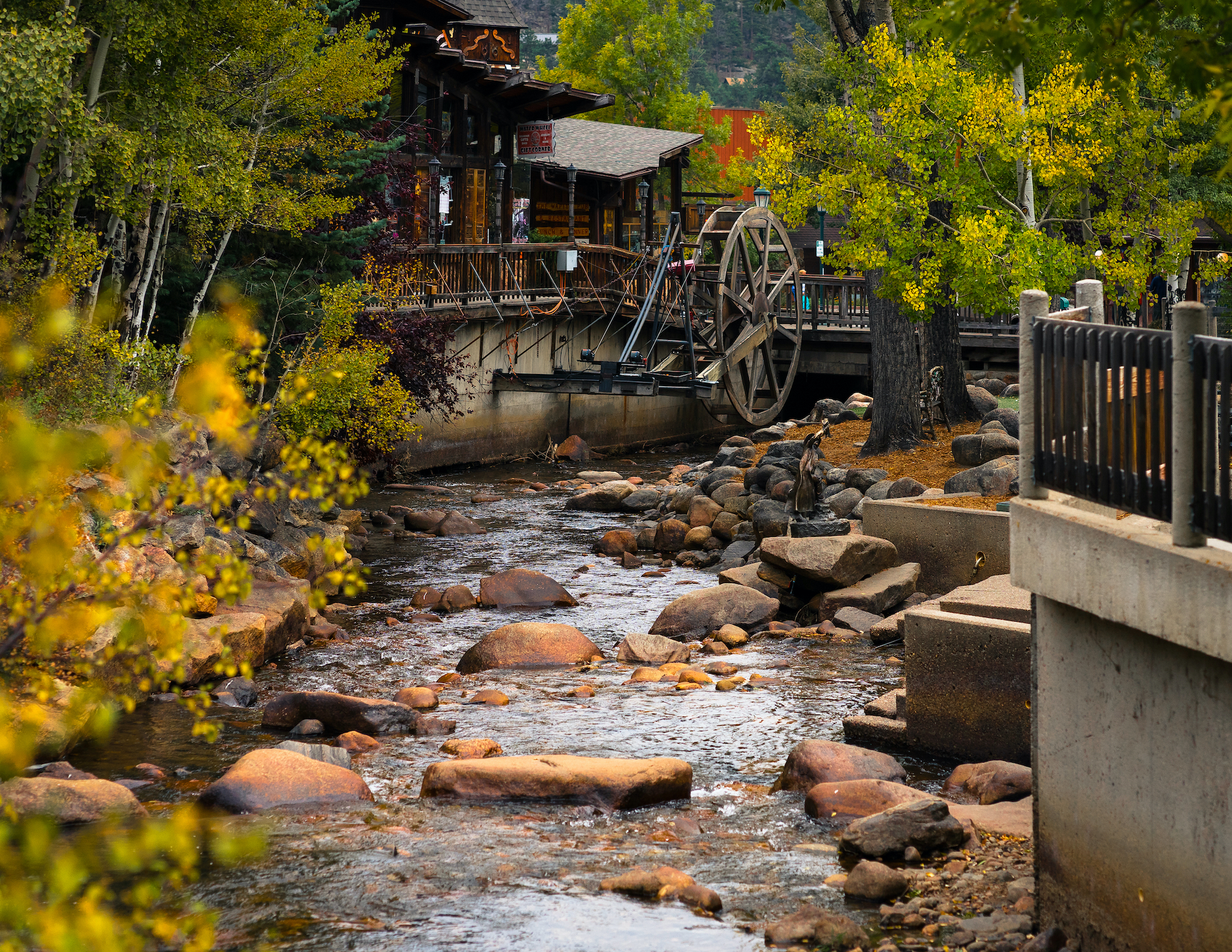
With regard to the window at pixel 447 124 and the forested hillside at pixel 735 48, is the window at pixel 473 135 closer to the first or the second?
the window at pixel 447 124

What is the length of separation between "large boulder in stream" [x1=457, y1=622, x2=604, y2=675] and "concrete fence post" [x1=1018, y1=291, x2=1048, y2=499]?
5.93m

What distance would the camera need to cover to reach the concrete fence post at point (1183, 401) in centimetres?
Answer: 519

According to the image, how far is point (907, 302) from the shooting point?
51.7ft

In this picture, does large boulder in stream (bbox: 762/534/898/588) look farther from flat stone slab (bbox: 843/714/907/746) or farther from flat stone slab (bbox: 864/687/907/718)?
flat stone slab (bbox: 843/714/907/746)

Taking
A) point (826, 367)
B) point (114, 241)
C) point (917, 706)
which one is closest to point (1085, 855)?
point (917, 706)

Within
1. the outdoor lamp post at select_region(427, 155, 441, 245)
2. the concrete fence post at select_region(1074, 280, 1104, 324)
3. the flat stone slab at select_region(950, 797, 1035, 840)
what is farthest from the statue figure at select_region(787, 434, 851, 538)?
the outdoor lamp post at select_region(427, 155, 441, 245)

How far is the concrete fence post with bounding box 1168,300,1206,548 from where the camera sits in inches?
204

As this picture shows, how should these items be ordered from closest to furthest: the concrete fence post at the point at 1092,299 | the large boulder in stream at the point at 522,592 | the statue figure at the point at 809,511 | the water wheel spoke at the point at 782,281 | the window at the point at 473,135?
1. the concrete fence post at the point at 1092,299
2. the large boulder in stream at the point at 522,592
3. the statue figure at the point at 809,511
4. the water wheel spoke at the point at 782,281
5. the window at the point at 473,135

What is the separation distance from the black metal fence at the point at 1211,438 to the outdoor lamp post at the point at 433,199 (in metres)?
23.2

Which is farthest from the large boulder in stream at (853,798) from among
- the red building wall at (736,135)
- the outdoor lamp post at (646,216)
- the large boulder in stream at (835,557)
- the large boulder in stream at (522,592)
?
the red building wall at (736,135)

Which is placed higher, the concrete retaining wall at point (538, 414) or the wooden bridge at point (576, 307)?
the wooden bridge at point (576, 307)

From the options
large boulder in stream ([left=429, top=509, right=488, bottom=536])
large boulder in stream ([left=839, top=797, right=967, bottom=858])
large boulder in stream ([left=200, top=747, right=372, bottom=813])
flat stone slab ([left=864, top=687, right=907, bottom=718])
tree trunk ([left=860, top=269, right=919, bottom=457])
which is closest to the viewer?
large boulder in stream ([left=839, top=797, right=967, bottom=858])

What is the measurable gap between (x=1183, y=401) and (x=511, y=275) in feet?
68.5

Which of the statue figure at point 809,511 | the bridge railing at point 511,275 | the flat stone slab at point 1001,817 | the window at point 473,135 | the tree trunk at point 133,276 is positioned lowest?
the flat stone slab at point 1001,817
